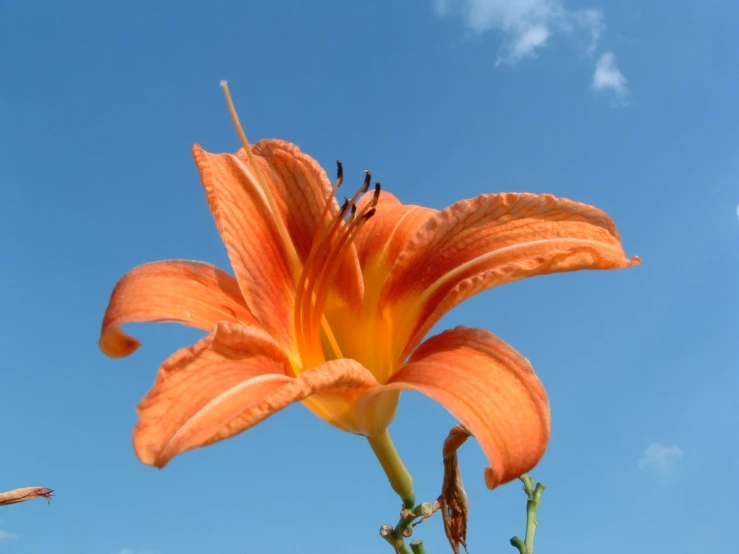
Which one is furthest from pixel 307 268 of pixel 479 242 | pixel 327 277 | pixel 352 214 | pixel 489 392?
pixel 489 392

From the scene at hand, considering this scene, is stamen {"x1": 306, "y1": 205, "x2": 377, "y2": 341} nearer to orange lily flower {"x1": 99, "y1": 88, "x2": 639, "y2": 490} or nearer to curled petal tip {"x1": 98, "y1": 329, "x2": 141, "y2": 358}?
orange lily flower {"x1": 99, "y1": 88, "x2": 639, "y2": 490}

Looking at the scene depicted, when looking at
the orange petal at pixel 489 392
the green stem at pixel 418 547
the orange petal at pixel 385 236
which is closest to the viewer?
the orange petal at pixel 489 392

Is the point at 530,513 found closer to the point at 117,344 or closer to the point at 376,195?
the point at 376,195

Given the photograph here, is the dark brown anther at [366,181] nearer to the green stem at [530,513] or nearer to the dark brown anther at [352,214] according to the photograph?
the dark brown anther at [352,214]

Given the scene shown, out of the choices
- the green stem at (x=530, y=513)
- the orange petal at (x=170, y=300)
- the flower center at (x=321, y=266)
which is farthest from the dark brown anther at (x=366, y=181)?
the green stem at (x=530, y=513)

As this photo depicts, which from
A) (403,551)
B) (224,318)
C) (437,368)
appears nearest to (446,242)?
(437,368)

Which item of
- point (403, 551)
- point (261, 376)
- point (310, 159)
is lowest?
point (403, 551)

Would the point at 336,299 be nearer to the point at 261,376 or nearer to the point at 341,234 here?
the point at 341,234

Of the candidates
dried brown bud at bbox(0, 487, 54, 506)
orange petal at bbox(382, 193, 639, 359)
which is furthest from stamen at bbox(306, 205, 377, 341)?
dried brown bud at bbox(0, 487, 54, 506)
